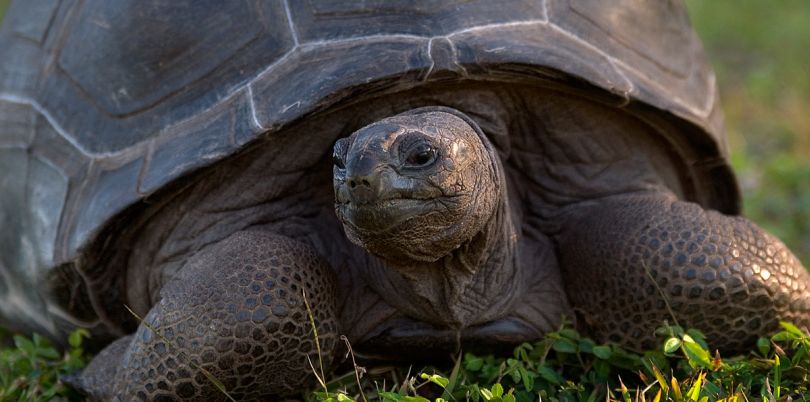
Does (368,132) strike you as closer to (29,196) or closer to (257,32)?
(257,32)

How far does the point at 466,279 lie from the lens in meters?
3.35

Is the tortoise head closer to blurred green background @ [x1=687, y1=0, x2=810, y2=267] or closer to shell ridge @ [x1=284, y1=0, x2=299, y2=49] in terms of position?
shell ridge @ [x1=284, y1=0, x2=299, y2=49]

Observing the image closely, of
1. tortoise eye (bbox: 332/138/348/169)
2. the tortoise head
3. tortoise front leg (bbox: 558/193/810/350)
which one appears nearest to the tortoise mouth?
the tortoise head

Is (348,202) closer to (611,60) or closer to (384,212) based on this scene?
(384,212)

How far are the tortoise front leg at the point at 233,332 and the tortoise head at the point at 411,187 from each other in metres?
0.35

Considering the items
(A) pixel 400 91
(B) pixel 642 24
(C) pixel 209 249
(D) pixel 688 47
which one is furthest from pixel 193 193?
(D) pixel 688 47

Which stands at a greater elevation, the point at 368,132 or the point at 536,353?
the point at 368,132

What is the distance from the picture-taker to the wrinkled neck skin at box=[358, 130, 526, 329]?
327cm

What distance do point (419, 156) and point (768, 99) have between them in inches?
208

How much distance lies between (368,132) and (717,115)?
1.86 meters

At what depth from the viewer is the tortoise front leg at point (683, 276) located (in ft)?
11.2

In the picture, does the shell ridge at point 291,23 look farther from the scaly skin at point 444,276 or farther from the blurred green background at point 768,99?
the blurred green background at point 768,99

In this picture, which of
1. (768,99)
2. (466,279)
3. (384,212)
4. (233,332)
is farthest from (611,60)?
(768,99)

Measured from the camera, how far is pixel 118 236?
12.0ft
